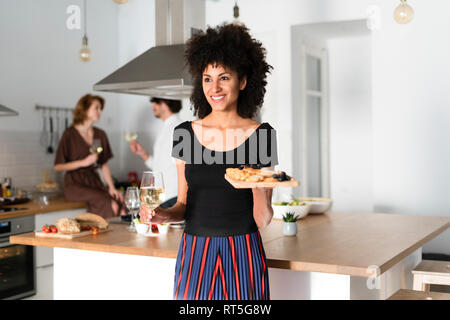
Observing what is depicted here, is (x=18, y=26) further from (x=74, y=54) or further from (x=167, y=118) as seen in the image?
(x=167, y=118)

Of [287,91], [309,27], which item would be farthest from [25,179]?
[309,27]

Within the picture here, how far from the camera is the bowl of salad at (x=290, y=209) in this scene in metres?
3.34

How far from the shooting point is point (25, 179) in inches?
197

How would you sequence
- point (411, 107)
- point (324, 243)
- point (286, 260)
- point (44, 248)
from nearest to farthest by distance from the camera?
point (286, 260) → point (324, 243) → point (44, 248) → point (411, 107)

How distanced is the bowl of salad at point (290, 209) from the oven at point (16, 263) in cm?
201

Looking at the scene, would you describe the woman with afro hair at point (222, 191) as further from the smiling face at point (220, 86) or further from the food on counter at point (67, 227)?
the food on counter at point (67, 227)

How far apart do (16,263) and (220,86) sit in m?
2.83

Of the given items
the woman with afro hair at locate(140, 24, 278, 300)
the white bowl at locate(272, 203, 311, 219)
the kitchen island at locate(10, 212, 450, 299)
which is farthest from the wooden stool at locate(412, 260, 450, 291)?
the woman with afro hair at locate(140, 24, 278, 300)

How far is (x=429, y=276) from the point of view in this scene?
2.93 m

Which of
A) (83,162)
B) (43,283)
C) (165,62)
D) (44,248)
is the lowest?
(43,283)

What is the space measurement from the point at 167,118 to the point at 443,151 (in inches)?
92.3

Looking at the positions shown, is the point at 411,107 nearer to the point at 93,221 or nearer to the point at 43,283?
the point at 93,221

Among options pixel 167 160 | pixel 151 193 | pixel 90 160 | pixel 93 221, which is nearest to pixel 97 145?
pixel 90 160

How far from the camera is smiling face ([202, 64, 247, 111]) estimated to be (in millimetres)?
2068
